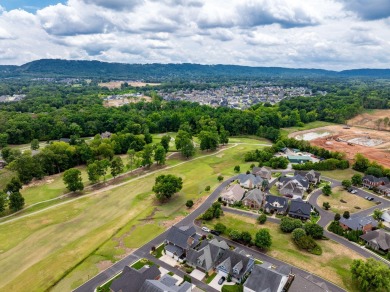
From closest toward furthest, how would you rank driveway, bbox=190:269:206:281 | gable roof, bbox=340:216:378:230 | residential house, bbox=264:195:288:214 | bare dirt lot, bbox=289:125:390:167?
driveway, bbox=190:269:206:281
gable roof, bbox=340:216:378:230
residential house, bbox=264:195:288:214
bare dirt lot, bbox=289:125:390:167

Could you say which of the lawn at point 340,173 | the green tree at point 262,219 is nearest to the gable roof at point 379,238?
the green tree at point 262,219

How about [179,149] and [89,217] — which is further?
[179,149]

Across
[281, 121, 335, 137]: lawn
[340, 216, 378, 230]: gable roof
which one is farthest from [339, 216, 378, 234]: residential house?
[281, 121, 335, 137]: lawn

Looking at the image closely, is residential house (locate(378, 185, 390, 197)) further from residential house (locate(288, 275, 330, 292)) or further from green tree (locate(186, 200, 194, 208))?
green tree (locate(186, 200, 194, 208))

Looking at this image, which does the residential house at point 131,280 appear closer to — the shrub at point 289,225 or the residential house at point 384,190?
the shrub at point 289,225

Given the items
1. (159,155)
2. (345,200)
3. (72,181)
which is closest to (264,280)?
(345,200)

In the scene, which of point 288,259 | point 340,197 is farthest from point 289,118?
point 288,259

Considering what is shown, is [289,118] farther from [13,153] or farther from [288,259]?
[13,153]
